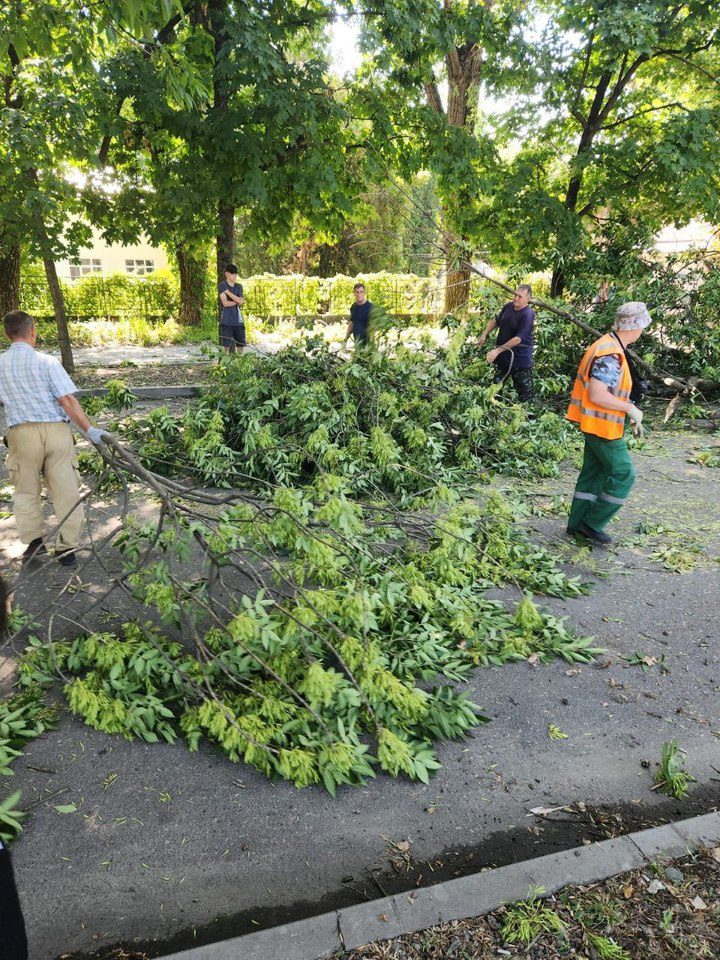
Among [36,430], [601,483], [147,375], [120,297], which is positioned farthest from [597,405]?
[120,297]

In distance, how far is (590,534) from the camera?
5668mm

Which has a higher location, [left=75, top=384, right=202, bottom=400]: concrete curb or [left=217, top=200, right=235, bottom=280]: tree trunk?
[left=217, top=200, right=235, bottom=280]: tree trunk

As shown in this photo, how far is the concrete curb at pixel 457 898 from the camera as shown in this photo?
2.26 m

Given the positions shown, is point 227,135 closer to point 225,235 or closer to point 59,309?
point 225,235

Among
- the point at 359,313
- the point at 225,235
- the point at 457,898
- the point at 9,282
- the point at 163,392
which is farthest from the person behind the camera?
the point at 9,282

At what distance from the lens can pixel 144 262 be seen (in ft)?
99.2

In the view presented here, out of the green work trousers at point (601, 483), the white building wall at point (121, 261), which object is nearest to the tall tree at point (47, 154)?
the green work trousers at point (601, 483)

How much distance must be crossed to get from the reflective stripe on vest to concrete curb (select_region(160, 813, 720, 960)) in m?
3.10

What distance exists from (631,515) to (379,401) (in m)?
2.75

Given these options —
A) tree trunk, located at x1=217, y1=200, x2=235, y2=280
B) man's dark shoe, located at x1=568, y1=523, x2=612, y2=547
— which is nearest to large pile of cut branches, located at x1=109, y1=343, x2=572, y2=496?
man's dark shoe, located at x1=568, y1=523, x2=612, y2=547

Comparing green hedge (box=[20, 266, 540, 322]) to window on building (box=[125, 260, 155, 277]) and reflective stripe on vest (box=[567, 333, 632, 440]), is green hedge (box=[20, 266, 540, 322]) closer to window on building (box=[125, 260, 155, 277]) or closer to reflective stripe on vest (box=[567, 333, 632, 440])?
window on building (box=[125, 260, 155, 277])

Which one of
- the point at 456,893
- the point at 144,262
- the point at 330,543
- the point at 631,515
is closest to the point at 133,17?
the point at 330,543

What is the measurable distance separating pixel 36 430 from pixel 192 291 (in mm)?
14624

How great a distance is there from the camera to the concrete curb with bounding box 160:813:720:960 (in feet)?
7.41
